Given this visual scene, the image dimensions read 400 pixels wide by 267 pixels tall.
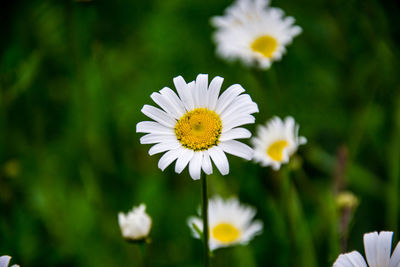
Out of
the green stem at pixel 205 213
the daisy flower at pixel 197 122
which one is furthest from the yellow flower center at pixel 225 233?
the daisy flower at pixel 197 122

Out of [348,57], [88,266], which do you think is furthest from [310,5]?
[88,266]

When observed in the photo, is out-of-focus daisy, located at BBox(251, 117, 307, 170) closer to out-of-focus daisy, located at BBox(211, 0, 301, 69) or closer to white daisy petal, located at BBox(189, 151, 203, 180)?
out-of-focus daisy, located at BBox(211, 0, 301, 69)

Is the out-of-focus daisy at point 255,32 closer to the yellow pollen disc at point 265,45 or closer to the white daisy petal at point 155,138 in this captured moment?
the yellow pollen disc at point 265,45

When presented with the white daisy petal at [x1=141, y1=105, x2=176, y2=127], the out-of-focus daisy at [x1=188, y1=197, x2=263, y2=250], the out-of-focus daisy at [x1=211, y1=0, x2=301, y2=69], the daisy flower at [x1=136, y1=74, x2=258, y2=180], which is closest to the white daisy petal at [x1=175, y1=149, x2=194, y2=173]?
the daisy flower at [x1=136, y1=74, x2=258, y2=180]

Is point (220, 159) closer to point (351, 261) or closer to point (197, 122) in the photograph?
point (197, 122)

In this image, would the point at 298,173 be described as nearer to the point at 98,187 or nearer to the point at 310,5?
the point at 98,187
